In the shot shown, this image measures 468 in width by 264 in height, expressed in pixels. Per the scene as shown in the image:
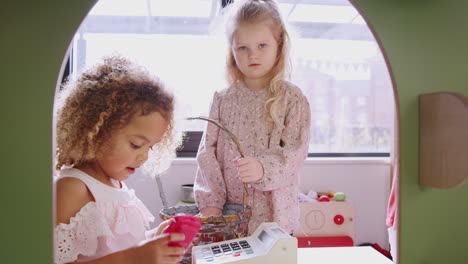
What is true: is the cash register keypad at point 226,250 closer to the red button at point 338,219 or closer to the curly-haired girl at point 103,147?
the curly-haired girl at point 103,147

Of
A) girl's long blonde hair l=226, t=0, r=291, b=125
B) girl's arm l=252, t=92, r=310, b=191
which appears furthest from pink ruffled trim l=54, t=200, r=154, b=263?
girl's long blonde hair l=226, t=0, r=291, b=125

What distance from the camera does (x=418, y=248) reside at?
761 mm

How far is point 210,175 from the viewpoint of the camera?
120 centimetres

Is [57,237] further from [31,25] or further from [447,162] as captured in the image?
[447,162]

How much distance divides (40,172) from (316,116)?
200 cm

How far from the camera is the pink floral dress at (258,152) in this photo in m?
1.12

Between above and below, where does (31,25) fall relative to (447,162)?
above

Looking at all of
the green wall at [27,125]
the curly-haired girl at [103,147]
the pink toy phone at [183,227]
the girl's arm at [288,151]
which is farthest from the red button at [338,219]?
the green wall at [27,125]

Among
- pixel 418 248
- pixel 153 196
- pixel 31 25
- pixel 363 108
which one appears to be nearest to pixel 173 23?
pixel 153 196

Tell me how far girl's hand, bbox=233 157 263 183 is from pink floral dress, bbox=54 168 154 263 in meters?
0.25

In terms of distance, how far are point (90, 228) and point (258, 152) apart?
1.66 feet

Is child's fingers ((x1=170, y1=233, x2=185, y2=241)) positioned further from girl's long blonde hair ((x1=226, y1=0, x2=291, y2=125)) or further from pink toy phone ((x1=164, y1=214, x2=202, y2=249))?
girl's long blonde hair ((x1=226, y1=0, x2=291, y2=125))

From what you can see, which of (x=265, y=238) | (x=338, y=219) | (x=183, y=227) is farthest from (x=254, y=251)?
(x=338, y=219)

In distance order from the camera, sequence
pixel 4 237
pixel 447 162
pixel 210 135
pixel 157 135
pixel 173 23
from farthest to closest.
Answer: pixel 173 23 → pixel 210 135 → pixel 157 135 → pixel 447 162 → pixel 4 237
